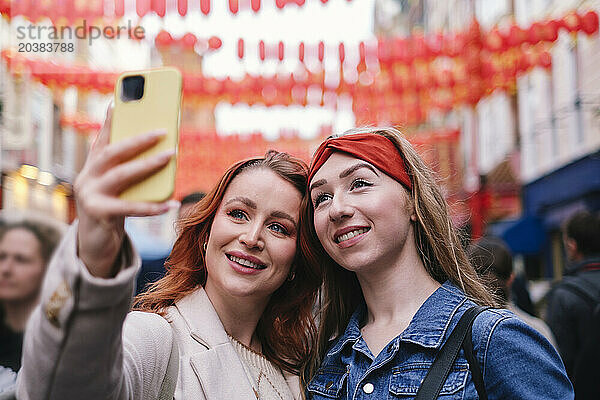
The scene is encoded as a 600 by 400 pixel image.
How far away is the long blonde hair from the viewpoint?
224cm

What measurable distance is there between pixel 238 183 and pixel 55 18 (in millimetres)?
4557

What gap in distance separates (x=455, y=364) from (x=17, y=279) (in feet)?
5.88

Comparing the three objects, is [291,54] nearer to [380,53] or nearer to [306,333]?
[380,53]

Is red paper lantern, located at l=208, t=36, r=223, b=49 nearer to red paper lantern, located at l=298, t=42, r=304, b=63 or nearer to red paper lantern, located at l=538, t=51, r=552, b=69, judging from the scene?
red paper lantern, located at l=298, t=42, r=304, b=63

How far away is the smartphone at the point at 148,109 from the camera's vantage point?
1.19 metres

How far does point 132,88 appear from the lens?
1285mm

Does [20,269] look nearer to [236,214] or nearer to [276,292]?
[236,214]

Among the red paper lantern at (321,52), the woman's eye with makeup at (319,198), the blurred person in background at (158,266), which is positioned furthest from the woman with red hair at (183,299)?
the red paper lantern at (321,52)

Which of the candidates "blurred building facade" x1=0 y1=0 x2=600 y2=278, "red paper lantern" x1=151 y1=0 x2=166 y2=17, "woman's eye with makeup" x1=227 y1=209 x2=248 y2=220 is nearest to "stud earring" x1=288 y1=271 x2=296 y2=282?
"woman's eye with makeup" x1=227 y1=209 x2=248 y2=220

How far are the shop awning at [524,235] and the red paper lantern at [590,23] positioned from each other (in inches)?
325

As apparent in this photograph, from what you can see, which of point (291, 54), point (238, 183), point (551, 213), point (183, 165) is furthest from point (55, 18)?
point (551, 213)

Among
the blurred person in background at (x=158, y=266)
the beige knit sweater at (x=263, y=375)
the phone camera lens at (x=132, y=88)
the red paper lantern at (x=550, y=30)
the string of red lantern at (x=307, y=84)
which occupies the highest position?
the red paper lantern at (x=550, y=30)

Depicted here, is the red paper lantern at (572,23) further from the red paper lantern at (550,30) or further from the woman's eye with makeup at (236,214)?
the woman's eye with makeup at (236,214)

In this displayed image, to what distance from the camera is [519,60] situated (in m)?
8.77
